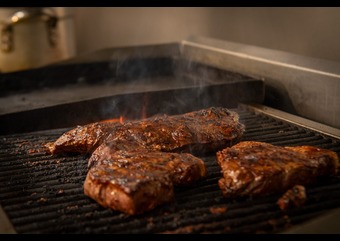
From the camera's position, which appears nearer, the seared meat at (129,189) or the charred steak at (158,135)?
the seared meat at (129,189)

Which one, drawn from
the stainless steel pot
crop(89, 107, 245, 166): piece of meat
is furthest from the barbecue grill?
the stainless steel pot

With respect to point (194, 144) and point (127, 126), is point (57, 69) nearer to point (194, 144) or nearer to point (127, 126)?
point (127, 126)

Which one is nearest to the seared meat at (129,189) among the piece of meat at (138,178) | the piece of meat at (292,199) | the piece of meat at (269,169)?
the piece of meat at (138,178)

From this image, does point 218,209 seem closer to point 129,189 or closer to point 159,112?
point 129,189

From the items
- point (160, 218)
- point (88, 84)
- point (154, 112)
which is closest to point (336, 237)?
point (160, 218)

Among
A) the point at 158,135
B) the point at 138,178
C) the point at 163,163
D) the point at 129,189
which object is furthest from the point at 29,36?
the point at 129,189

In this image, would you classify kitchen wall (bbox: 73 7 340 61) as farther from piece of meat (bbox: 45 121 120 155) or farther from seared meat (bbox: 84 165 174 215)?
seared meat (bbox: 84 165 174 215)

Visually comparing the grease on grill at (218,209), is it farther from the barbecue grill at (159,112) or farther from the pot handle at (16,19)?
the pot handle at (16,19)
